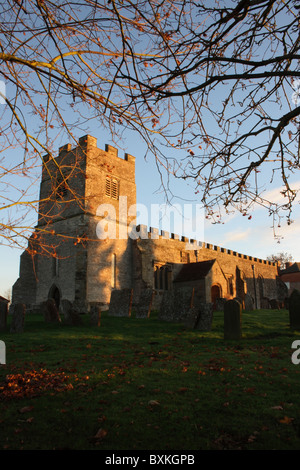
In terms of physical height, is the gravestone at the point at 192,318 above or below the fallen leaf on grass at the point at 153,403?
above

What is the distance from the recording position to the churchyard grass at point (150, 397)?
3.54m

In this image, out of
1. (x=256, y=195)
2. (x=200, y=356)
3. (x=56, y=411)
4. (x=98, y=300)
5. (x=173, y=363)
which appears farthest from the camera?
(x=98, y=300)

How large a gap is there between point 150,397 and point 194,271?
21612 mm

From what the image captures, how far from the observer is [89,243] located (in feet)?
71.9

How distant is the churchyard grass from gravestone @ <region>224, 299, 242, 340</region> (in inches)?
36.7

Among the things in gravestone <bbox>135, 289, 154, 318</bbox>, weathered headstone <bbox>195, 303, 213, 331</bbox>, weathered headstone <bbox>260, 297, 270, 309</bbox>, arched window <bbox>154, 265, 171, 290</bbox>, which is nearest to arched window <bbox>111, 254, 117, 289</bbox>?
arched window <bbox>154, 265, 171, 290</bbox>

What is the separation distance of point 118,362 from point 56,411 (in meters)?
2.83

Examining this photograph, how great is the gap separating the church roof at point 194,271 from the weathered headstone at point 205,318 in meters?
12.1

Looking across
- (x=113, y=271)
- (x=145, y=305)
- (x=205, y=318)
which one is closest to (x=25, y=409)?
(x=205, y=318)

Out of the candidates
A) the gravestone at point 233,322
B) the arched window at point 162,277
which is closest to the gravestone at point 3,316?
the gravestone at point 233,322

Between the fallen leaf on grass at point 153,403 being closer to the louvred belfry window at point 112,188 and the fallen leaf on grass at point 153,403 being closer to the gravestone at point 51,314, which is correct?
the gravestone at point 51,314

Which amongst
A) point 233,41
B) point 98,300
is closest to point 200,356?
point 233,41

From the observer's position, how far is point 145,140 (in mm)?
4785
